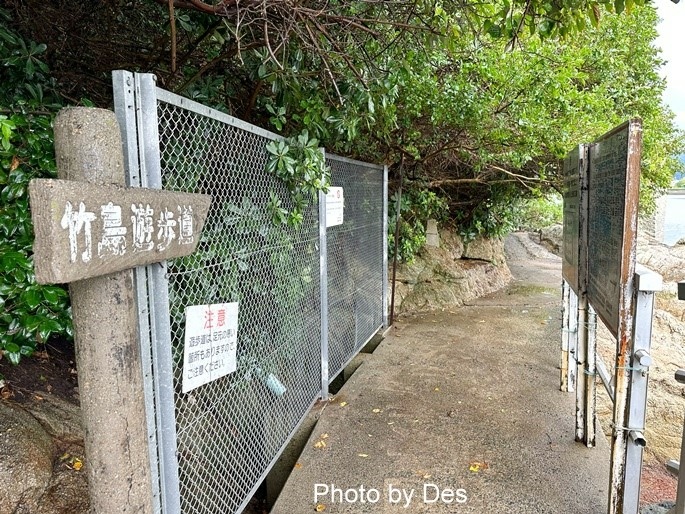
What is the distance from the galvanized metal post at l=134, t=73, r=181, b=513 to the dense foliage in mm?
549

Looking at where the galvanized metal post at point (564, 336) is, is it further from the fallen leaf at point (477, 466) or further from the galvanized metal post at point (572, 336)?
the fallen leaf at point (477, 466)

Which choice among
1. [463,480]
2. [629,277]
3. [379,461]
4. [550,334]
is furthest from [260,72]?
[550,334]

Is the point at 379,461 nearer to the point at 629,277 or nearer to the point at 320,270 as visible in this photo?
the point at 320,270

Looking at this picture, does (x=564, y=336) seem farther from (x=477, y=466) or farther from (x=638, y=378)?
(x=638, y=378)

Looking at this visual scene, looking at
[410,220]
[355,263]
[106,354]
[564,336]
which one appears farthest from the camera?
[410,220]

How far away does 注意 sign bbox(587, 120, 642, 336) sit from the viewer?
1.81 m

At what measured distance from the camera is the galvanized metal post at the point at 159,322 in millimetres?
1412

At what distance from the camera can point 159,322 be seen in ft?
4.82

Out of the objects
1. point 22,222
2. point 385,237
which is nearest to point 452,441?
point 22,222

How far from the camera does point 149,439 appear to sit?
1.43 meters

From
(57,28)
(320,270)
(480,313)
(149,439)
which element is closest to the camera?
(149,439)

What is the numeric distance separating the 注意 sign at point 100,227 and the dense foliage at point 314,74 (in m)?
0.73

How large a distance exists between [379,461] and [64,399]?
1.92m

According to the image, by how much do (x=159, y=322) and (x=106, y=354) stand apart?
0.78ft
